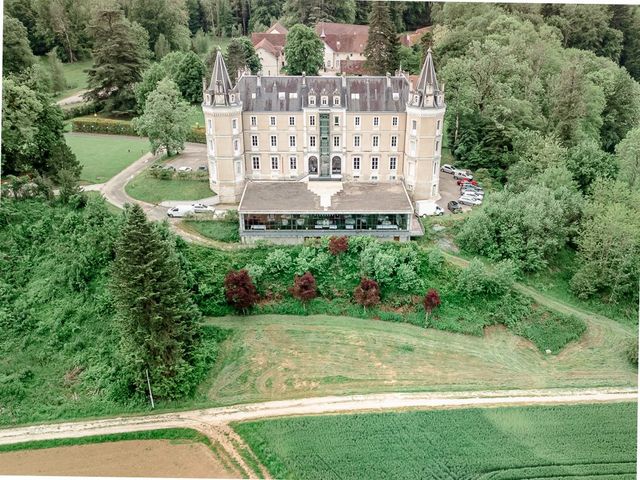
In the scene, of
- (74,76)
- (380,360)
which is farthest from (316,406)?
(74,76)

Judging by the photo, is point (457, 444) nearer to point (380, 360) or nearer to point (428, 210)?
point (380, 360)

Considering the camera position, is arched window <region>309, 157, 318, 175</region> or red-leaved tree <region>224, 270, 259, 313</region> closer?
red-leaved tree <region>224, 270, 259, 313</region>

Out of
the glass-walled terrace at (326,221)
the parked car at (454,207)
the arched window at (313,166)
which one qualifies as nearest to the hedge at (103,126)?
the arched window at (313,166)

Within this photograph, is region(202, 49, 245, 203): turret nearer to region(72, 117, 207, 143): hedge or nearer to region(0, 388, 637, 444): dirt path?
region(72, 117, 207, 143): hedge

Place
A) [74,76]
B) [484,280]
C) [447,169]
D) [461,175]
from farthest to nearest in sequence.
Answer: [74,76]
[447,169]
[461,175]
[484,280]

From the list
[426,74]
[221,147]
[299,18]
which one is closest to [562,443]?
[426,74]

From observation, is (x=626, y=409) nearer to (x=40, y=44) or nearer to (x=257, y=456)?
(x=257, y=456)

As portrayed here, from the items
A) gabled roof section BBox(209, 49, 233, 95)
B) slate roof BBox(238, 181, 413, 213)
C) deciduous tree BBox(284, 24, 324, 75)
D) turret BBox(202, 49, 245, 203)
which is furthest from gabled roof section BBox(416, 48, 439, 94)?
deciduous tree BBox(284, 24, 324, 75)
